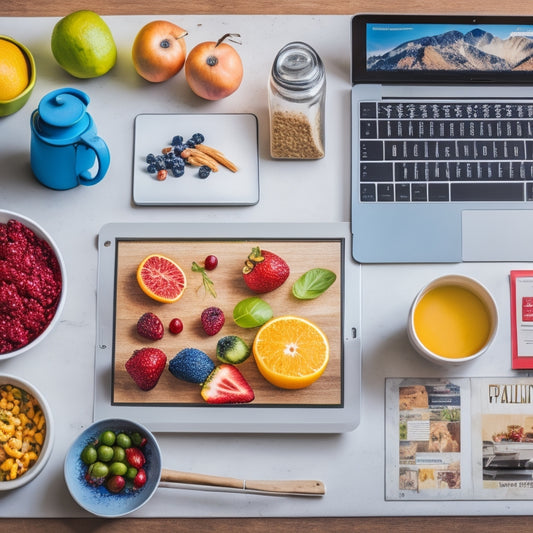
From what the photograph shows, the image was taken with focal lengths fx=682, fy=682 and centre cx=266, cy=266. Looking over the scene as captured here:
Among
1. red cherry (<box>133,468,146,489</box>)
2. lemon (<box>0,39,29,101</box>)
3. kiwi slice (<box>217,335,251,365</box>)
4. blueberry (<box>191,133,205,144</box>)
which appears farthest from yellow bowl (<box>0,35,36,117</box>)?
red cherry (<box>133,468,146,489</box>)

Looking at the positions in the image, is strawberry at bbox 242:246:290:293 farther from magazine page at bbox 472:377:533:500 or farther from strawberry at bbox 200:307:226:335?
magazine page at bbox 472:377:533:500

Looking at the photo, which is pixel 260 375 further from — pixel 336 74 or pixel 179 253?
pixel 336 74

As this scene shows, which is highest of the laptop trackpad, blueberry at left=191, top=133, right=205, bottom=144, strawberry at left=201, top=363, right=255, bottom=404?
blueberry at left=191, top=133, right=205, bottom=144

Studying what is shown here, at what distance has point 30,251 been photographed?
3.43ft

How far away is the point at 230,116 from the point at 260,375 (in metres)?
0.43

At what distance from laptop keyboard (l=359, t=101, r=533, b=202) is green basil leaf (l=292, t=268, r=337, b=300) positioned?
0.14 meters

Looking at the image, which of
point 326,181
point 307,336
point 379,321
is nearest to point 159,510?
point 307,336

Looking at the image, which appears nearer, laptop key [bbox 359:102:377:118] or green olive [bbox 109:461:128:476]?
green olive [bbox 109:461:128:476]

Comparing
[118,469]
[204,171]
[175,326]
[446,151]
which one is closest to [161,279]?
[175,326]

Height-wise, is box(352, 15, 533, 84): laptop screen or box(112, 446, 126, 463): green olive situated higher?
box(352, 15, 533, 84): laptop screen

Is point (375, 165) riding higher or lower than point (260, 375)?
higher

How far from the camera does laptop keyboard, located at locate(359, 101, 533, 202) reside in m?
Answer: 1.11

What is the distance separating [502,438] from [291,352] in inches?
14.3

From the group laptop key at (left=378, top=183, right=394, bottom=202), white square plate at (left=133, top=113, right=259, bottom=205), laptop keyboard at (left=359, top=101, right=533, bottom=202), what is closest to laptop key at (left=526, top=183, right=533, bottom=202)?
laptop keyboard at (left=359, top=101, right=533, bottom=202)
